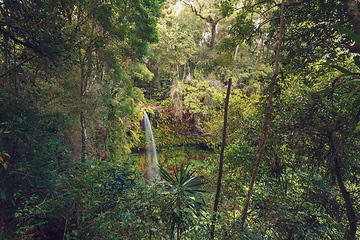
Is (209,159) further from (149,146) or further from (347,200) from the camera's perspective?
(149,146)

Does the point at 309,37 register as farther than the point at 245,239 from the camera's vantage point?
Yes

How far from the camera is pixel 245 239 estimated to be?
1961 mm

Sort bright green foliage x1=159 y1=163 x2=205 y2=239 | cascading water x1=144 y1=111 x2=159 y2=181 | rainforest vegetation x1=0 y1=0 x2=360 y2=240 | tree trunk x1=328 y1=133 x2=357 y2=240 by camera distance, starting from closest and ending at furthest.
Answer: bright green foliage x1=159 y1=163 x2=205 y2=239
rainforest vegetation x1=0 y1=0 x2=360 y2=240
tree trunk x1=328 y1=133 x2=357 y2=240
cascading water x1=144 y1=111 x2=159 y2=181

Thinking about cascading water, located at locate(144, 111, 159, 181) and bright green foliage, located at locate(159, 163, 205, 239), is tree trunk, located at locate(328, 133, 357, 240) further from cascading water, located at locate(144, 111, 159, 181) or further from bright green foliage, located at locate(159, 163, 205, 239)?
cascading water, located at locate(144, 111, 159, 181)

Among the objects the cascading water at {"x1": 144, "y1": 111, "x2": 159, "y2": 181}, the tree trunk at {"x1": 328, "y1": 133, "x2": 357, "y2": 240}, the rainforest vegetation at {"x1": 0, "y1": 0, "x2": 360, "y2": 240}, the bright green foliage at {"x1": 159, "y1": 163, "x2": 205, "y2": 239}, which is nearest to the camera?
the bright green foliage at {"x1": 159, "y1": 163, "x2": 205, "y2": 239}

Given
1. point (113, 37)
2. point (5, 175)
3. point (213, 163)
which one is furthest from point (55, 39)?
point (213, 163)

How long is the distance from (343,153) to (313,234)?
5.37 ft

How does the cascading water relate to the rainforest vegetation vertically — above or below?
below

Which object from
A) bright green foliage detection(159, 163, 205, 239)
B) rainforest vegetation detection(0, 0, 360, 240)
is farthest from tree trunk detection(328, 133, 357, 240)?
bright green foliage detection(159, 163, 205, 239)

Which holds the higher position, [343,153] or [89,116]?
[89,116]

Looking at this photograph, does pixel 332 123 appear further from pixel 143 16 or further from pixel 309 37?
pixel 143 16

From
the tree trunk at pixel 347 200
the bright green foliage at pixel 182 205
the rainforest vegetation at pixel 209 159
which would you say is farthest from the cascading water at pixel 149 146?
the tree trunk at pixel 347 200

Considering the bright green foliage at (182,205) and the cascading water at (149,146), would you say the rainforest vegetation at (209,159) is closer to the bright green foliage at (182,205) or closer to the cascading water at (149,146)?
the bright green foliage at (182,205)

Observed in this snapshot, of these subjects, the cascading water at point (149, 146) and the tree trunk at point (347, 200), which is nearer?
the tree trunk at point (347, 200)
